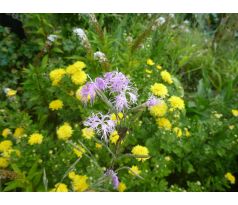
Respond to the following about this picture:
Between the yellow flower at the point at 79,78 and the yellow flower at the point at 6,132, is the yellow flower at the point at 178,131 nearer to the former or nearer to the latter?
the yellow flower at the point at 79,78

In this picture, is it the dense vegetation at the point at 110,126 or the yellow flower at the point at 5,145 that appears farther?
the yellow flower at the point at 5,145

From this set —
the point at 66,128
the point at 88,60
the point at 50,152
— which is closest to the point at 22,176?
the point at 50,152

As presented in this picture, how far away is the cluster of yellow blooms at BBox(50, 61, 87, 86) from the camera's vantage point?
2230 millimetres

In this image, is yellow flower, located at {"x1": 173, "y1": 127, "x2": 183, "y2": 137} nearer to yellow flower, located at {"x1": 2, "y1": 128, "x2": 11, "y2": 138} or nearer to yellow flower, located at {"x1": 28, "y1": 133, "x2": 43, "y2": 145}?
yellow flower, located at {"x1": 28, "y1": 133, "x2": 43, "y2": 145}

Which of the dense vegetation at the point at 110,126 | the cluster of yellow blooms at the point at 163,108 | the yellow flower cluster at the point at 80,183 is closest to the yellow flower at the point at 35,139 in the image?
the dense vegetation at the point at 110,126

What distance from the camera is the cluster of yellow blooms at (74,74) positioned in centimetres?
223

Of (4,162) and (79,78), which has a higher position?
(79,78)

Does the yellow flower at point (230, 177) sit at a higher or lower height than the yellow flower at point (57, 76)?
lower

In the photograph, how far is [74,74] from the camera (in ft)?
7.40

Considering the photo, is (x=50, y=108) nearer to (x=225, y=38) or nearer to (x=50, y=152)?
(x=50, y=152)

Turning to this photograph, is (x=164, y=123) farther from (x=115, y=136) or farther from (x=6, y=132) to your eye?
(x=6, y=132)

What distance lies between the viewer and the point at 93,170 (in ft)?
6.04

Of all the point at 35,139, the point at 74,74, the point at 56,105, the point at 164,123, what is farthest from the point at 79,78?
the point at 164,123

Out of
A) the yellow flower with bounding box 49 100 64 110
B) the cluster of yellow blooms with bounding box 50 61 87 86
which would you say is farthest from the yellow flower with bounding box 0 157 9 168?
the cluster of yellow blooms with bounding box 50 61 87 86
